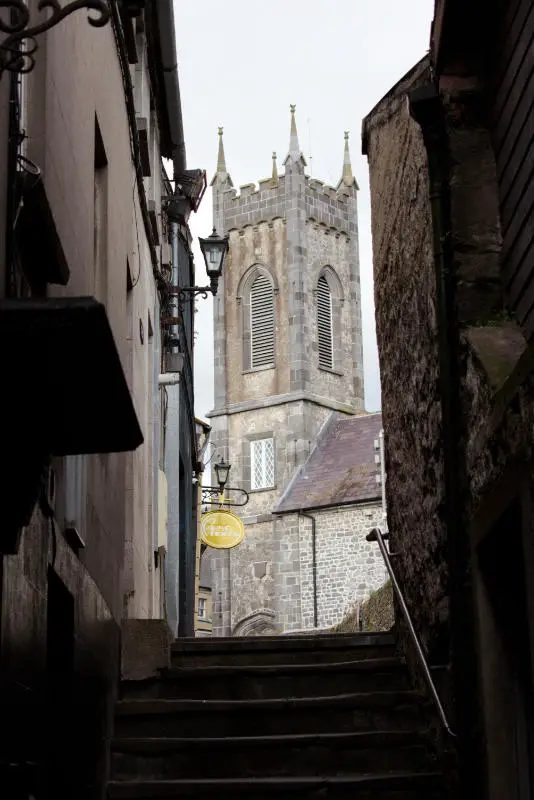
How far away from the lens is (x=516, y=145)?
6.32 m

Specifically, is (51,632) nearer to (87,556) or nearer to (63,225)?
(87,556)

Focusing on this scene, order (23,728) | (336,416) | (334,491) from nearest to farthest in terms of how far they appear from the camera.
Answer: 1. (23,728)
2. (334,491)
3. (336,416)

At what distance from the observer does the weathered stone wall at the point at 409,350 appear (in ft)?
24.0

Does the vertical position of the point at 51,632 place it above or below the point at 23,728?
above

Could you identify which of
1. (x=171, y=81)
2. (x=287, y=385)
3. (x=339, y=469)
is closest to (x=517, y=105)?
(x=171, y=81)

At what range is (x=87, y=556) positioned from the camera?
6.53 metres

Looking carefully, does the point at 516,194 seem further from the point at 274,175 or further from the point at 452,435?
the point at 274,175

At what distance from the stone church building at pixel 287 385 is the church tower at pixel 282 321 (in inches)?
1.6

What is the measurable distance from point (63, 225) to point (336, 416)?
48.0 m

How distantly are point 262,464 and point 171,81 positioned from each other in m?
38.7

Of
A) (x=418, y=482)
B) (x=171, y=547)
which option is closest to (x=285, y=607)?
(x=171, y=547)

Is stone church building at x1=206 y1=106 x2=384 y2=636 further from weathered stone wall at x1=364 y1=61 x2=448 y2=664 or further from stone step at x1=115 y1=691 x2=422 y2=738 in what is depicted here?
stone step at x1=115 y1=691 x2=422 y2=738

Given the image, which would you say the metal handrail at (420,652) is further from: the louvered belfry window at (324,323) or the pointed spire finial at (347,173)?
the pointed spire finial at (347,173)

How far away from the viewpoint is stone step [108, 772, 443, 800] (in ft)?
22.6
